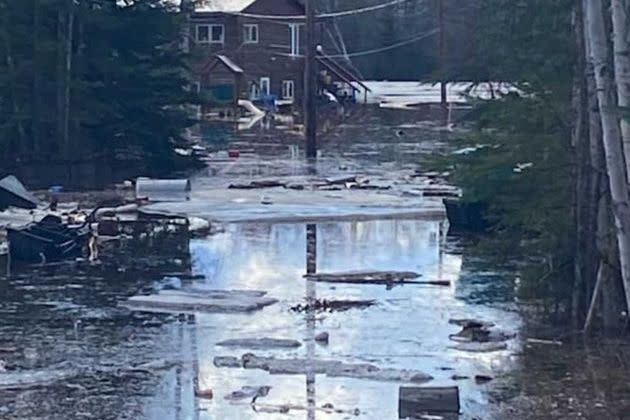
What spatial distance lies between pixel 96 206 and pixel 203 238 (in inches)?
208

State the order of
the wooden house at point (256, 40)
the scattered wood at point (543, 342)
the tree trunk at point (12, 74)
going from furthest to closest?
the wooden house at point (256, 40) < the tree trunk at point (12, 74) < the scattered wood at point (543, 342)

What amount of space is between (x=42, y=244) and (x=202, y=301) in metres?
4.31

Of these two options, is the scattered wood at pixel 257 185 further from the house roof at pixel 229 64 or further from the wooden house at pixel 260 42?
the wooden house at pixel 260 42

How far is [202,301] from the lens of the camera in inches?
712

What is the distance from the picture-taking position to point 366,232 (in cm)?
2550

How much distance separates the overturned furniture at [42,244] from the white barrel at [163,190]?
8.91m

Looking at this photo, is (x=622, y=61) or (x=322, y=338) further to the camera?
(x=322, y=338)

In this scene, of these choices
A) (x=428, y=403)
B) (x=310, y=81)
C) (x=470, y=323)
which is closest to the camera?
(x=428, y=403)

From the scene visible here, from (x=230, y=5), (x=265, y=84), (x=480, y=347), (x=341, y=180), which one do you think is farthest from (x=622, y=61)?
(x=265, y=84)

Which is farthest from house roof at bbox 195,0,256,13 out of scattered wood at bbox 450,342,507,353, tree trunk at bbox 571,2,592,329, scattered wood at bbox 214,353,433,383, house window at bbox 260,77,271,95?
scattered wood at bbox 214,353,433,383

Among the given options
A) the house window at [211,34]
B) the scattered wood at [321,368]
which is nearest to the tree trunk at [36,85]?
the scattered wood at [321,368]

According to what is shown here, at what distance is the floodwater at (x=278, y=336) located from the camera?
12.9 metres

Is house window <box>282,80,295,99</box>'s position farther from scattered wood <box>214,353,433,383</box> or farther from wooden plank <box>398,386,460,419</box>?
wooden plank <box>398,386,460,419</box>

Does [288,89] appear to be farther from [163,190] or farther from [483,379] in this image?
[483,379]
